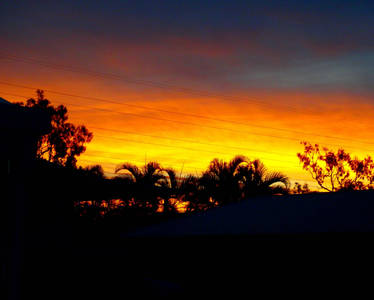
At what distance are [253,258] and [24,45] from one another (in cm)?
1196

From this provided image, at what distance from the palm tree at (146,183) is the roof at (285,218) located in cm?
869

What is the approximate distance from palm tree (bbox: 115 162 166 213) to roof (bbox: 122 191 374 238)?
28.5 feet

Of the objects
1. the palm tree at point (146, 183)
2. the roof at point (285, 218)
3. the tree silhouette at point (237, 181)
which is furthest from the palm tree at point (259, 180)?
the roof at point (285, 218)

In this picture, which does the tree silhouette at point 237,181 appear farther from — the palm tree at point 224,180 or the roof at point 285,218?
the roof at point 285,218

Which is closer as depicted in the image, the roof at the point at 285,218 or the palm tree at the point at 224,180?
the roof at the point at 285,218

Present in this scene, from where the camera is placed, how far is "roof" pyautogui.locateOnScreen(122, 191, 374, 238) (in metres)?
10.6

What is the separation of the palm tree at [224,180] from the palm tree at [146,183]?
231cm

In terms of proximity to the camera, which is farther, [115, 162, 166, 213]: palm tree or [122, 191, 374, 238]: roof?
[115, 162, 166, 213]: palm tree

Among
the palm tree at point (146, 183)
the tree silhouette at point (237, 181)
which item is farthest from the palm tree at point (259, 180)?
the palm tree at point (146, 183)

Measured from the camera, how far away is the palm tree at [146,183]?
23.6 metres

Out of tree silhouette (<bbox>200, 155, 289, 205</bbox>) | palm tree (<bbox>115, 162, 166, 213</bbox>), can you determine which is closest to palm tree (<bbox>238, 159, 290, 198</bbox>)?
tree silhouette (<bbox>200, 155, 289, 205</bbox>)

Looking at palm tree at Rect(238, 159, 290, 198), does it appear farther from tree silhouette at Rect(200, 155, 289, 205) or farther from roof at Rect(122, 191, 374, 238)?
roof at Rect(122, 191, 374, 238)

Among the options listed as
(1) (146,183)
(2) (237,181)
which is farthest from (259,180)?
(1) (146,183)

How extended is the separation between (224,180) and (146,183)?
12.8ft
